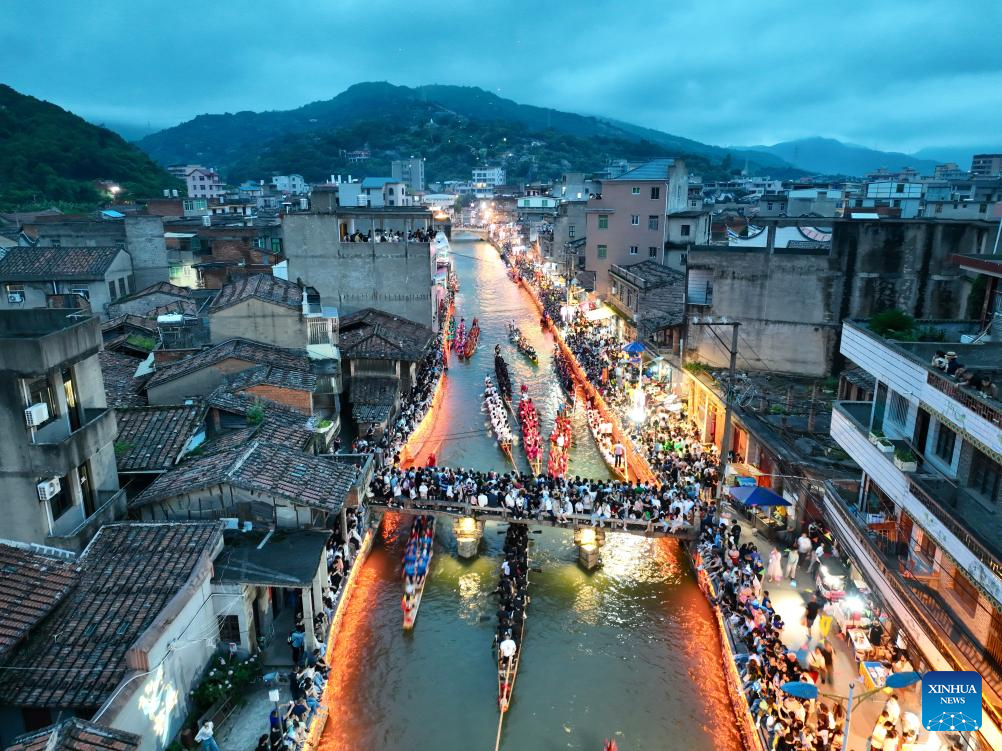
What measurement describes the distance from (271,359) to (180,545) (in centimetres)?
1246

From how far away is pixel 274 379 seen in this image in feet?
84.8

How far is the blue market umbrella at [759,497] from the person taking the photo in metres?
22.1

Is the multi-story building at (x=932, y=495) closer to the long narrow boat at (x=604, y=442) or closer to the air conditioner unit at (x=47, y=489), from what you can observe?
the long narrow boat at (x=604, y=442)

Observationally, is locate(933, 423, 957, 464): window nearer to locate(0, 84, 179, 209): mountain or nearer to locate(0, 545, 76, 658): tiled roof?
locate(0, 545, 76, 658): tiled roof

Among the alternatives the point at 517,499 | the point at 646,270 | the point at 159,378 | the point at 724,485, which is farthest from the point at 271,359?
the point at 646,270

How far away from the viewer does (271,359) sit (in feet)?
92.3

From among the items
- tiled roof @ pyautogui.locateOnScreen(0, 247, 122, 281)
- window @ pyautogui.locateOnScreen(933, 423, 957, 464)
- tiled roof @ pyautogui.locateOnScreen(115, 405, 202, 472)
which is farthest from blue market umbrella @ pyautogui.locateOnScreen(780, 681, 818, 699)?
tiled roof @ pyautogui.locateOnScreen(0, 247, 122, 281)

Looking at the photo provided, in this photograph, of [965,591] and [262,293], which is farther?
[262,293]

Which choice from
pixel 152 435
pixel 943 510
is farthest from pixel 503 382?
pixel 943 510

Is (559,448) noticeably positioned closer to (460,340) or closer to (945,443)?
(945,443)

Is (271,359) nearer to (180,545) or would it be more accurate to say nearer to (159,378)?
(159,378)

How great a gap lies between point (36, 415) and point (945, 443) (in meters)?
21.4

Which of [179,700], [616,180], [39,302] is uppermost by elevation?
[616,180]

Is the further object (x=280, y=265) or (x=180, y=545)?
(x=280, y=265)
